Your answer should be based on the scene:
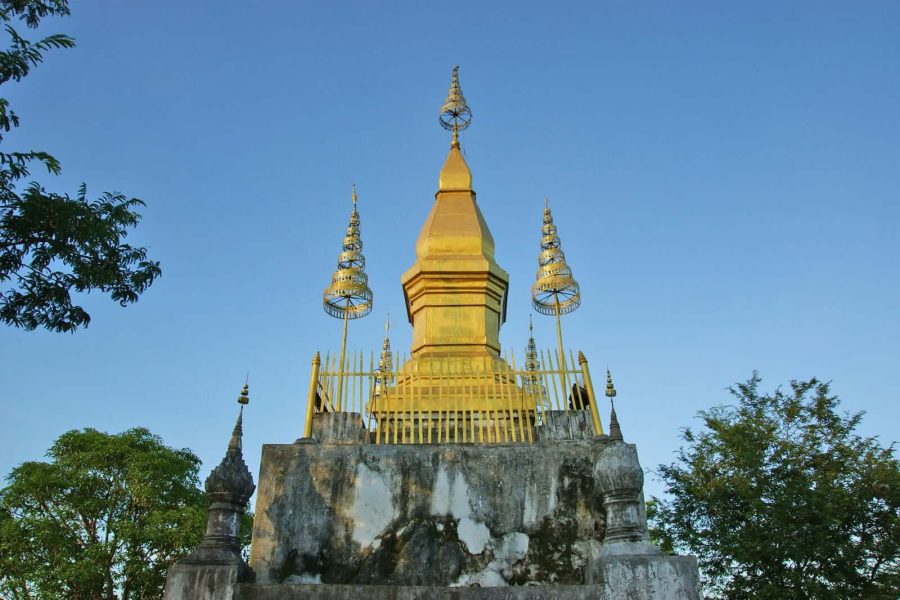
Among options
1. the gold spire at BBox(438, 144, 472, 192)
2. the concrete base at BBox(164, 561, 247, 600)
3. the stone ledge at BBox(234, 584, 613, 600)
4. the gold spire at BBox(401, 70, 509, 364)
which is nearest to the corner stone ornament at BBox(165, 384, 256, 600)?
the concrete base at BBox(164, 561, 247, 600)

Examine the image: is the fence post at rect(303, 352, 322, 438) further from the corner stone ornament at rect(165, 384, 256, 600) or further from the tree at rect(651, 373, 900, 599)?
the tree at rect(651, 373, 900, 599)

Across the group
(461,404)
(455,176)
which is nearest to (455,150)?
(455,176)

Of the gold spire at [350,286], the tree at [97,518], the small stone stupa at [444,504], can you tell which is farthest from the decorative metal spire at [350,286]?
the tree at [97,518]

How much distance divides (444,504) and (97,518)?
53.7 feet

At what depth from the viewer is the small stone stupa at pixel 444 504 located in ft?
22.4

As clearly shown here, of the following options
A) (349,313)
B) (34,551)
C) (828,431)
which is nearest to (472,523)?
(349,313)

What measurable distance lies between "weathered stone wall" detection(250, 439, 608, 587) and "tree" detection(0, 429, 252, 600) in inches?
501

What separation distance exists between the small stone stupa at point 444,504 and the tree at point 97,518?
12654mm

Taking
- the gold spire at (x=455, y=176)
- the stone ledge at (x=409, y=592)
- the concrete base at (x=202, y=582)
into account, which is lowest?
the stone ledge at (x=409, y=592)

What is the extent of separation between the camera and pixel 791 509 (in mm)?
12422

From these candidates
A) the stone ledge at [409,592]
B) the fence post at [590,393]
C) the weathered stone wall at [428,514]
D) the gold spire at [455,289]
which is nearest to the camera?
the stone ledge at [409,592]

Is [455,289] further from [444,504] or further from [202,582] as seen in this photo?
[202,582]

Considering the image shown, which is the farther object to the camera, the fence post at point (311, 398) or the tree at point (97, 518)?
the tree at point (97, 518)

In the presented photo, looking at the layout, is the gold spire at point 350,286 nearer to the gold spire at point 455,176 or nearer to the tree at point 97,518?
the gold spire at point 455,176
